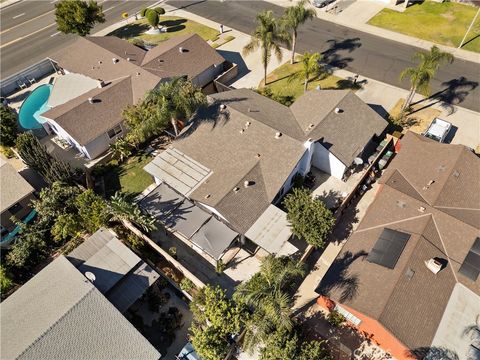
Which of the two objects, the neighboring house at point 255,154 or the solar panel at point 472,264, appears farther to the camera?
the neighboring house at point 255,154

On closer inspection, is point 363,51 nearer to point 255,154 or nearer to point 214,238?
point 255,154

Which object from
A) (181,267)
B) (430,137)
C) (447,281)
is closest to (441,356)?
(447,281)

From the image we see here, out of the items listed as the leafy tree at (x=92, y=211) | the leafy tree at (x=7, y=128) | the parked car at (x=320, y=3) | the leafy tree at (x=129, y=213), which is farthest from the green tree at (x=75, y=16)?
the parked car at (x=320, y=3)

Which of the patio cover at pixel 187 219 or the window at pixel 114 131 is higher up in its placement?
the window at pixel 114 131

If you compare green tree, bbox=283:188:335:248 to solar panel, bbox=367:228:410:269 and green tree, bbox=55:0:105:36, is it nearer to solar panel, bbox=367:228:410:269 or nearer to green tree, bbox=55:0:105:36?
solar panel, bbox=367:228:410:269

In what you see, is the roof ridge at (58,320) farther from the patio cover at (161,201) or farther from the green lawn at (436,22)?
the green lawn at (436,22)

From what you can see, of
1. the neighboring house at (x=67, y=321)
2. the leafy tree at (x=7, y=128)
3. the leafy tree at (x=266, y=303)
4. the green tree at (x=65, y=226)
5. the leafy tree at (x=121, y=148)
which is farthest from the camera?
the leafy tree at (x=7, y=128)

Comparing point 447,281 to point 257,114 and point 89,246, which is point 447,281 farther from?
point 89,246
